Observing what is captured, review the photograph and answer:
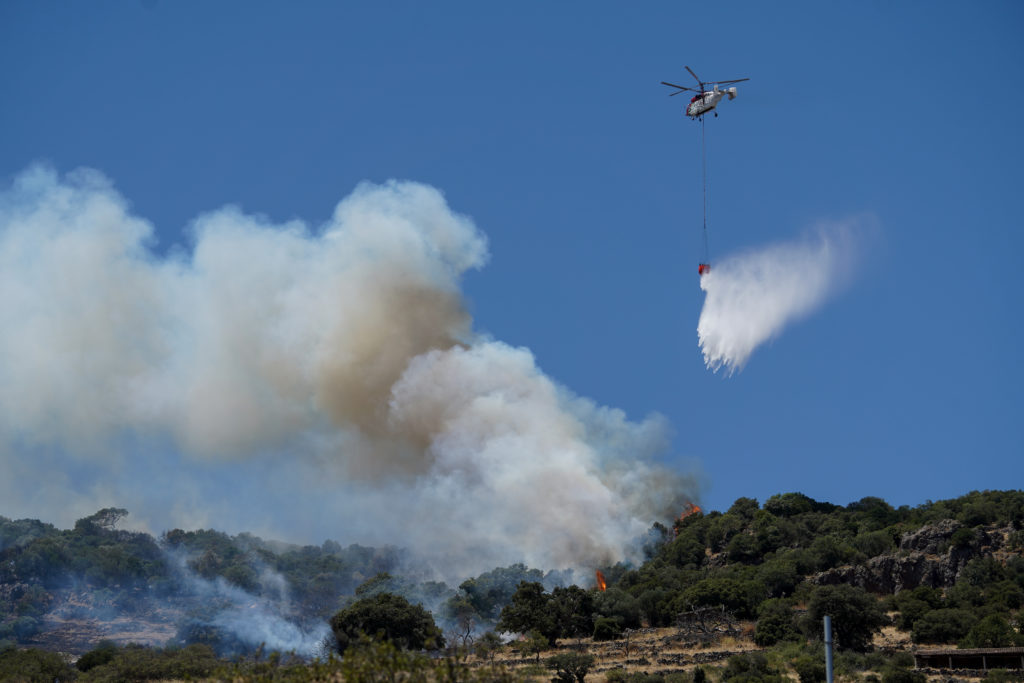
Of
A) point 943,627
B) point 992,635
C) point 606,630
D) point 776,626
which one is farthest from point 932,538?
point 606,630

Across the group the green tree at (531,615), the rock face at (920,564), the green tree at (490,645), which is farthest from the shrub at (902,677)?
the rock face at (920,564)

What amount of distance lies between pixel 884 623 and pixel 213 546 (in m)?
134

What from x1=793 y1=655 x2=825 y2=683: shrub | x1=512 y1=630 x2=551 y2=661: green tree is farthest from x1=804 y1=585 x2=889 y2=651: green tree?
x1=512 y1=630 x2=551 y2=661: green tree

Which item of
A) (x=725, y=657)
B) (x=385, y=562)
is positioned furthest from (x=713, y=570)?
(x=385, y=562)

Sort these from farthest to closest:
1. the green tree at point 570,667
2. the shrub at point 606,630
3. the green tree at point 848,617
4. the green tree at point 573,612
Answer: the green tree at point 573,612 → the shrub at point 606,630 → the green tree at point 848,617 → the green tree at point 570,667

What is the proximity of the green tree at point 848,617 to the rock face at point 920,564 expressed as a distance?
1837 cm

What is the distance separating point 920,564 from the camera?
109m

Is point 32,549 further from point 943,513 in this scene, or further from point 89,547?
point 943,513

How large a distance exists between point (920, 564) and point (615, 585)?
3754cm

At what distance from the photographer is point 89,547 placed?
180m

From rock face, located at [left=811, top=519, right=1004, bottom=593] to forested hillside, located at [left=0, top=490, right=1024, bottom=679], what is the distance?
0.19m

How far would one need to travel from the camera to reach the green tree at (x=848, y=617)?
87188mm

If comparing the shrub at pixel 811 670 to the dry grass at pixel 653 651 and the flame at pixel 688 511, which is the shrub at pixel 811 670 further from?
the flame at pixel 688 511

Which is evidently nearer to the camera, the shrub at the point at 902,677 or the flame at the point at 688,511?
the shrub at the point at 902,677
